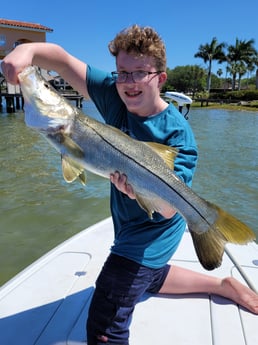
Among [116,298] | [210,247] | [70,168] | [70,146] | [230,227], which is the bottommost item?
[116,298]

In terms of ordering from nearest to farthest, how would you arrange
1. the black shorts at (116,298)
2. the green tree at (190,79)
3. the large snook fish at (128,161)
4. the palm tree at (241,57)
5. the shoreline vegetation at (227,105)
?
the large snook fish at (128,161)
the black shorts at (116,298)
the shoreline vegetation at (227,105)
the palm tree at (241,57)
the green tree at (190,79)

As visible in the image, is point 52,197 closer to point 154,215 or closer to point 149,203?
point 154,215

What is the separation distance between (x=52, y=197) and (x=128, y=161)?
5.92 meters

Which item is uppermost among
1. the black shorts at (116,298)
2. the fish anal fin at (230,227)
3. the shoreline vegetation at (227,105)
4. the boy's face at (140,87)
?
the boy's face at (140,87)

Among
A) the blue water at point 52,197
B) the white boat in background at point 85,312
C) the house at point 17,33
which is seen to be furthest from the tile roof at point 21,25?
the white boat in background at point 85,312

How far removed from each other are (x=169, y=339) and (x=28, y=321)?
1014mm

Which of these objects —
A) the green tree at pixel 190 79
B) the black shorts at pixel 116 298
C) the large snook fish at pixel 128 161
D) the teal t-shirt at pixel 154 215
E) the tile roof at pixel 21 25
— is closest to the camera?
the large snook fish at pixel 128 161

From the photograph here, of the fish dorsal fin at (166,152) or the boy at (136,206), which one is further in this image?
the boy at (136,206)

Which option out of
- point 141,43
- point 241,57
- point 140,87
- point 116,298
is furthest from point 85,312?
point 241,57

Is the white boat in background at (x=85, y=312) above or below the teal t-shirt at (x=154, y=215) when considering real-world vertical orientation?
below

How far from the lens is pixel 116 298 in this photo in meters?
2.39

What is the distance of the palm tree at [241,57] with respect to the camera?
74062 mm

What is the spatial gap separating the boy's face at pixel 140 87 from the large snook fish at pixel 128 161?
433mm

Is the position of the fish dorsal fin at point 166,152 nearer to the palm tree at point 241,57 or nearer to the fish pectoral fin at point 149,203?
the fish pectoral fin at point 149,203
